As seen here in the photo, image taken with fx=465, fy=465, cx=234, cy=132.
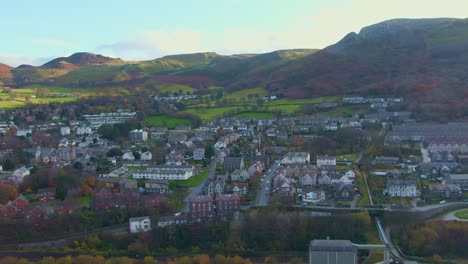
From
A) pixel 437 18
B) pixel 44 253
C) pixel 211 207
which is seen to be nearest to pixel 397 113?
pixel 211 207

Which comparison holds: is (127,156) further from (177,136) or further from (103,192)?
(103,192)

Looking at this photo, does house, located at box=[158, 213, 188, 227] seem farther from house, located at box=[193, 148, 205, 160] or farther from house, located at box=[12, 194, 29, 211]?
house, located at box=[193, 148, 205, 160]

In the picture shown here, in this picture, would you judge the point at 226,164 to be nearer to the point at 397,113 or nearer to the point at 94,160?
the point at 94,160

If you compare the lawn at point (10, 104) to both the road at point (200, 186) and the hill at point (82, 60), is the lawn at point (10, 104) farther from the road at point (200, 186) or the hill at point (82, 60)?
the hill at point (82, 60)

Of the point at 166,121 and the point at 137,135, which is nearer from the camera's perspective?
the point at 137,135

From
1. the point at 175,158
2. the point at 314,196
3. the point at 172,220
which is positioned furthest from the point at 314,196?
the point at 175,158

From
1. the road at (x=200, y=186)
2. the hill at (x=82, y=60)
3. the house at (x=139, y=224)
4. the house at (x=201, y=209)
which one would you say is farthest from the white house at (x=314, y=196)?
the hill at (x=82, y=60)

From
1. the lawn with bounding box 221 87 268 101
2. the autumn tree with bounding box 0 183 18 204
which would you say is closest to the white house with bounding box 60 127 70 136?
the autumn tree with bounding box 0 183 18 204
